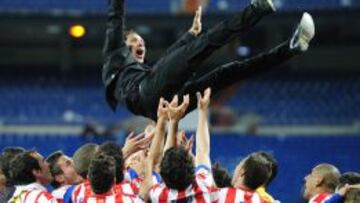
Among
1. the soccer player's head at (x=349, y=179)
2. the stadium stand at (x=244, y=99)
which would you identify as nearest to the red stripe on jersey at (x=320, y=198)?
the soccer player's head at (x=349, y=179)

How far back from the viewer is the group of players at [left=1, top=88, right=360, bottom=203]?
507cm

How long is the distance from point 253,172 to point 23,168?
162 centimetres

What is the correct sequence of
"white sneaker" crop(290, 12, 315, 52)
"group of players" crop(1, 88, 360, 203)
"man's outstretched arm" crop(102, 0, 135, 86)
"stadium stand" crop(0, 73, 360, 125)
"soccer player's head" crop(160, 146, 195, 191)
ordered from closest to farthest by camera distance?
"soccer player's head" crop(160, 146, 195, 191) → "group of players" crop(1, 88, 360, 203) → "white sneaker" crop(290, 12, 315, 52) → "man's outstretched arm" crop(102, 0, 135, 86) → "stadium stand" crop(0, 73, 360, 125)

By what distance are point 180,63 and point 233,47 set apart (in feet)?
41.0

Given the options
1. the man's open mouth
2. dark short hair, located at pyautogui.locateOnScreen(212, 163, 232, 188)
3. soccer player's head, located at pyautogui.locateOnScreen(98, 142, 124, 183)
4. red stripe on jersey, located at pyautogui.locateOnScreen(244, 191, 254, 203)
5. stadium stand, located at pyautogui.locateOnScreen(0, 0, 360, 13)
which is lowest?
red stripe on jersey, located at pyautogui.locateOnScreen(244, 191, 254, 203)

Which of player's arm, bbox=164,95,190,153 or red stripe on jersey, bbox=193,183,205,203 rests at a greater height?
player's arm, bbox=164,95,190,153

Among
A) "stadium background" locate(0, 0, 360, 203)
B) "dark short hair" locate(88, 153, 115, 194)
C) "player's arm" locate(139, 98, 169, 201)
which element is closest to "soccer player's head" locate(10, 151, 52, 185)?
"dark short hair" locate(88, 153, 115, 194)

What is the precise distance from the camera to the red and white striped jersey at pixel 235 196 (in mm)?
5191

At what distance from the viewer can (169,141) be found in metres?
5.42

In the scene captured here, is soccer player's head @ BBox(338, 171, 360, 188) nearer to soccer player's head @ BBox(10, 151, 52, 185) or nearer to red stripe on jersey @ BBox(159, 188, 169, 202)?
red stripe on jersey @ BBox(159, 188, 169, 202)

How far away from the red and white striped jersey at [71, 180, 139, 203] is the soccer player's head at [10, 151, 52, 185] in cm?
33

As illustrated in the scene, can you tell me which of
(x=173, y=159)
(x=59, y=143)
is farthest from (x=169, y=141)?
(x=59, y=143)

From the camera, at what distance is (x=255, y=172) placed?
529 cm

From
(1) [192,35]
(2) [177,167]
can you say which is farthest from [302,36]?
(2) [177,167]
